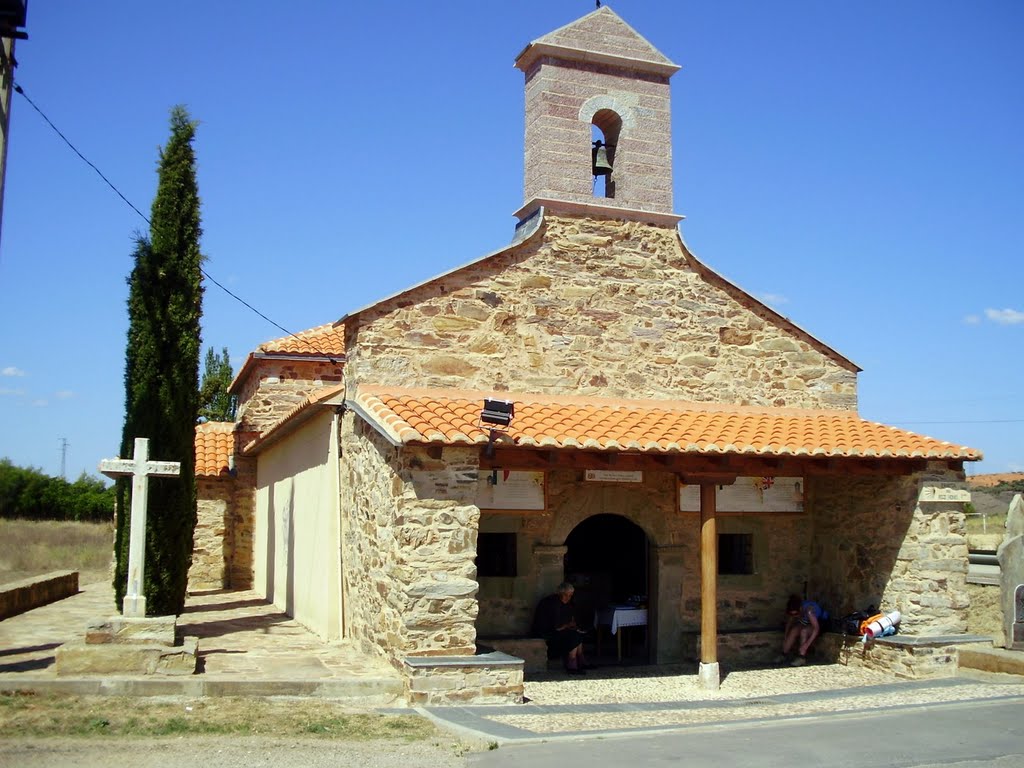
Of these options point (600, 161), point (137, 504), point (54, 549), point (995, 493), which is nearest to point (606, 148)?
point (600, 161)

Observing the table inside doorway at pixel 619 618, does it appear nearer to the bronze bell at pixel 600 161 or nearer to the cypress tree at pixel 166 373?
the cypress tree at pixel 166 373

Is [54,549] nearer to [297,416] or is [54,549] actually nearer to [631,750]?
[297,416]

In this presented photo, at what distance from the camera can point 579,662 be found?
12.4m

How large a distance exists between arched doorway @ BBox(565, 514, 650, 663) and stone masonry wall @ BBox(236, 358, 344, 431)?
6761mm

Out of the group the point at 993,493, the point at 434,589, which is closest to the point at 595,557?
the point at 434,589

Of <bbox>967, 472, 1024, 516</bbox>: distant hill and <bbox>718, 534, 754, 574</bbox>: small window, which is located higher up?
<bbox>967, 472, 1024, 516</bbox>: distant hill

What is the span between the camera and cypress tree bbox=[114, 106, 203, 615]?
39.4ft

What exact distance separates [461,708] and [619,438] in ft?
10.7

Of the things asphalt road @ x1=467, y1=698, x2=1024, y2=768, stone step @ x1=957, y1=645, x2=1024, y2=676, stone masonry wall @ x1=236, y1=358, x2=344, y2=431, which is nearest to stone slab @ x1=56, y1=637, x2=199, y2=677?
asphalt road @ x1=467, y1=698, x2=1024, y2=768

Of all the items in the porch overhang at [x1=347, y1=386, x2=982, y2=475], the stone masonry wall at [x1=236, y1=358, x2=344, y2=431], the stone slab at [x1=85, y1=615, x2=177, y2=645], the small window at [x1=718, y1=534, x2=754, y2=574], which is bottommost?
the stone slab at [x1=85, y1=615, x2=177, y2=645]

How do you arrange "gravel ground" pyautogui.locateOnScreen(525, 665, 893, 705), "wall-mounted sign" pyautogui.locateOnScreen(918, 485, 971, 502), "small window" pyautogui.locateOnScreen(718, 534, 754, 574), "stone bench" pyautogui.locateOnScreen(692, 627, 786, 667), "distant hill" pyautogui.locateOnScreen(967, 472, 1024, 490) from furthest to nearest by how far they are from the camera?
"distant hill" pyautogui.locateOnScreen(967, 472, 1024, 490) → "small window" pyautogui.locateOnScreen(718, 534, 754, 574) → "stone bench" pyautogui.locateOnScreen(692, 627, 786, 667) → "wall-mounted sign" pyautogui.locateOnScreen(918, 485, 971, 502) → "gravel ground" pyautogui.locateOnScreen(525, 665, 893, 705)

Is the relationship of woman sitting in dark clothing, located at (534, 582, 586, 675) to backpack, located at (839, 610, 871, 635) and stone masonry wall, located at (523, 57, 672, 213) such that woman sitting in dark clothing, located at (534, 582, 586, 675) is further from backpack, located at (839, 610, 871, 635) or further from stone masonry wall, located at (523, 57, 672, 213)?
stone masonry wall, located at (523, 57, 672, 213)

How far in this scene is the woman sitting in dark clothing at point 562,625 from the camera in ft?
39.7

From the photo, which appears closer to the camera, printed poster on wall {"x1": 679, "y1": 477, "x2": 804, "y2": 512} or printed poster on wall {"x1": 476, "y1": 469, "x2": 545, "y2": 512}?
printed poster on wall {"x1": 476, "y1": 469, "x2": 545, "y2": 512}
